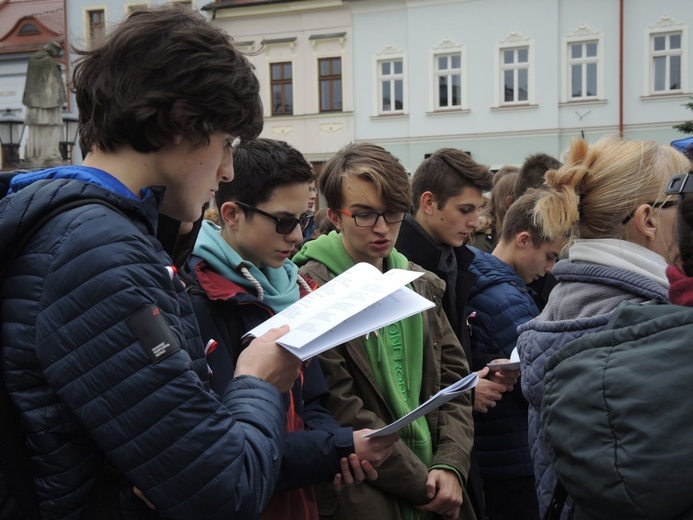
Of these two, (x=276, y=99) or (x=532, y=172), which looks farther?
(x=276, y=99)

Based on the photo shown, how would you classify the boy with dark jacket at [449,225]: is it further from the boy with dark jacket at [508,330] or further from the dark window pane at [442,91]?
the dark window pane at [442,91]

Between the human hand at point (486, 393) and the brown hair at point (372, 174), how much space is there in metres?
0.89

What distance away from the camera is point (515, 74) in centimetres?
2566

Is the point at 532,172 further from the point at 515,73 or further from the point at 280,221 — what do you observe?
the point at 515,73

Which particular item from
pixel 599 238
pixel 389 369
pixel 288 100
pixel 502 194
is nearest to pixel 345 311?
pixel 599 238

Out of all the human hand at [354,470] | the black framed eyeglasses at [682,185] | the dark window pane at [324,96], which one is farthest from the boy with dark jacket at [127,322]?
the dark window pane at [324,96]

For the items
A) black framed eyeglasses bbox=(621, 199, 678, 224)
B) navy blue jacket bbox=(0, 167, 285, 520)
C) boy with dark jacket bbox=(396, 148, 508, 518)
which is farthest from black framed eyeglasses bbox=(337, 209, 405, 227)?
navy blue jacket bbox=(0, 167, 285, 520)

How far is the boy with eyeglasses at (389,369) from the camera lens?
286cm

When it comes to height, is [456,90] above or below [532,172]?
above

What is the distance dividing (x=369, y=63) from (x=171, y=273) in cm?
2644

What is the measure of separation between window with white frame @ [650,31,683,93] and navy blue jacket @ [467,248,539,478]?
75.2 ft

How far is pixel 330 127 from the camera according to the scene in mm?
27594

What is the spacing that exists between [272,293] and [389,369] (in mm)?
673

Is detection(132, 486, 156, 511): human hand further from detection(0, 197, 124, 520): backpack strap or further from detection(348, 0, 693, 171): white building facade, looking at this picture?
detection(348, 0, 693, 171): white building facade
